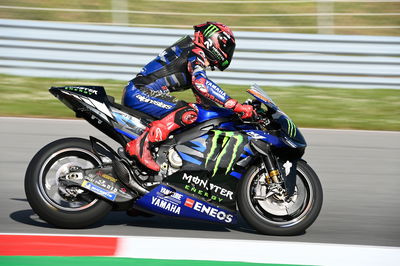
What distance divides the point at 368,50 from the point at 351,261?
8.01 meters

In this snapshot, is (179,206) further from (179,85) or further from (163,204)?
(179,85)

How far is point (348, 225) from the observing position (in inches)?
222

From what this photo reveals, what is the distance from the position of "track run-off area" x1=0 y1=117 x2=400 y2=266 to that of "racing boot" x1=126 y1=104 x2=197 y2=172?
1.89ft

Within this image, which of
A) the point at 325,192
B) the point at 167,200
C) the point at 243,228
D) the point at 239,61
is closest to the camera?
the point at 167,200

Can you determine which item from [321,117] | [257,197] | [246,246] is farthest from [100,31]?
[246,246]

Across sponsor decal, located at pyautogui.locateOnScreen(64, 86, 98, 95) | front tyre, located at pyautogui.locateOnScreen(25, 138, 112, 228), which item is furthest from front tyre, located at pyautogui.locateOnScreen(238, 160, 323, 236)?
sponsor decal, located at pyautogui.locateOnScreen(64, 86, 98, 95)

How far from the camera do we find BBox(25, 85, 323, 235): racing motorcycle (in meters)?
5.12

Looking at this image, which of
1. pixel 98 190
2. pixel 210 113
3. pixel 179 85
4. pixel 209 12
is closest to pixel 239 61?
pixel 209 12

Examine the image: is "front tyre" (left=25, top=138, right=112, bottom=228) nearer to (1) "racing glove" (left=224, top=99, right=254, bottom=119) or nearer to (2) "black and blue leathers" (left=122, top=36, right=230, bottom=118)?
(2) "black and blue leathers" (left=122, top=36, right=230, bottom=118)

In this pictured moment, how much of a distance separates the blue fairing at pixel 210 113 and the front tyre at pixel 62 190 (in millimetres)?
844

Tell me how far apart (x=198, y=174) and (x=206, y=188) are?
12cm

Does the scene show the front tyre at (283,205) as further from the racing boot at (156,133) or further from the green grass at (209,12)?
the green grass at (209,12)

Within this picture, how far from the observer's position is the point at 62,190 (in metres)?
5.17

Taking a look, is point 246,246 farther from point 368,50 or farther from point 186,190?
point 368,50
